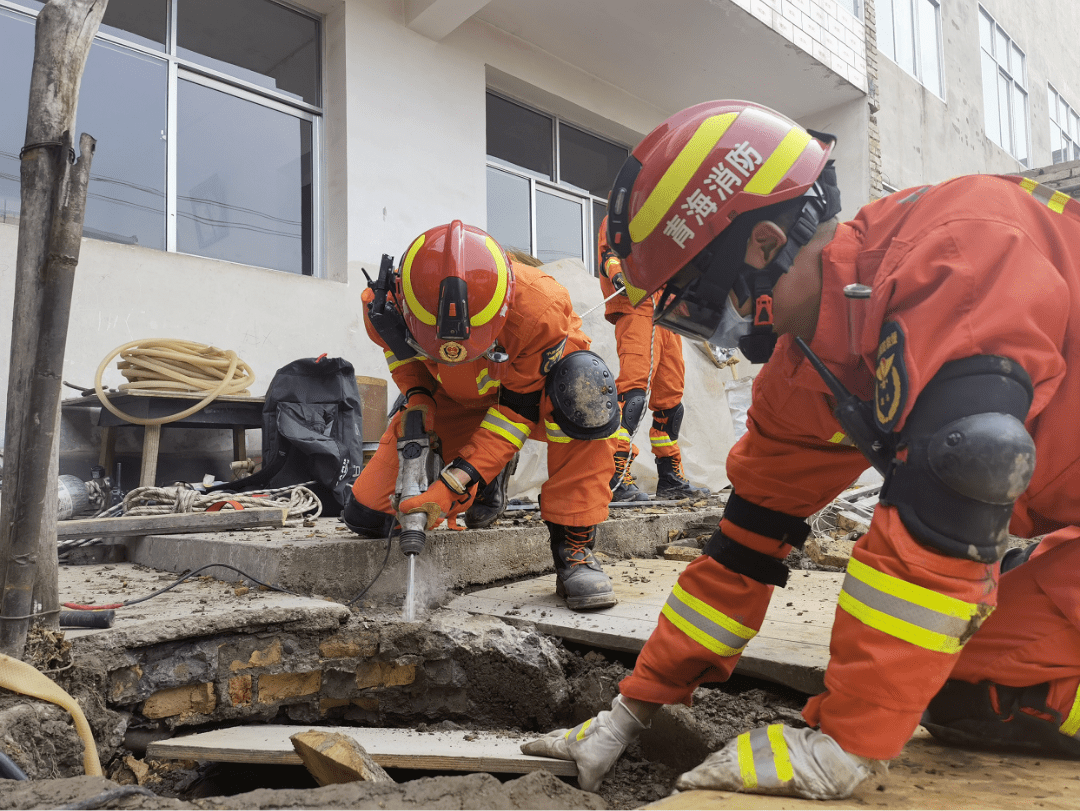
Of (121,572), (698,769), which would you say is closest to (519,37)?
(121,572)

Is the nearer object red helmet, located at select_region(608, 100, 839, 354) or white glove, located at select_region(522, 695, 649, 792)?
red helmet, located at select_region(608, 100, 839, 354)

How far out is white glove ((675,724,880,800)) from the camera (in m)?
1.37

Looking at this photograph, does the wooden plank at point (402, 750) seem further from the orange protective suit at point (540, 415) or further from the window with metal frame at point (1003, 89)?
the window with metal frame at point (1003, 89)

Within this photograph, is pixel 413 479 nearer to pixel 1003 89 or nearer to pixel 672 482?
pixel 672 482

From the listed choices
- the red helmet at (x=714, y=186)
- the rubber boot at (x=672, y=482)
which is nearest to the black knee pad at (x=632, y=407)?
the rubber boot at (x=672, y=482)

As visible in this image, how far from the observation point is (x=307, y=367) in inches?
205

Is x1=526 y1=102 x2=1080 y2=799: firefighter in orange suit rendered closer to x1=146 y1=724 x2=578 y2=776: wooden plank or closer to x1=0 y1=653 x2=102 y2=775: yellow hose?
x1=146 y1=724 x2=578 y2=776: wooden plank

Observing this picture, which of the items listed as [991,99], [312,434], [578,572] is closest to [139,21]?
[312,434]

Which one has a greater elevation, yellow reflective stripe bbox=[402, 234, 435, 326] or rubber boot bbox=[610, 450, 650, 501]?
yellow reflective stripe bbox=[402, 234, 435, 326]

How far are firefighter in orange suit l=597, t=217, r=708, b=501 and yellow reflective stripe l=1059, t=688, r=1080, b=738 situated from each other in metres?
3.35

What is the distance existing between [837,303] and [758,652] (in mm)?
1177

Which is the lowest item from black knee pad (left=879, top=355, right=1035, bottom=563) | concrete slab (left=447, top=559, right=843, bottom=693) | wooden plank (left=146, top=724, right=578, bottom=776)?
wooden plank (left=146, top=724, right=578, bottom=776)

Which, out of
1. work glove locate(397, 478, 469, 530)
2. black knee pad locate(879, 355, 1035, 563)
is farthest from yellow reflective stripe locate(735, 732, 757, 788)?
work glove locate(397, 478, 469, 530)

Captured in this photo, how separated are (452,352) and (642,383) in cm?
248
